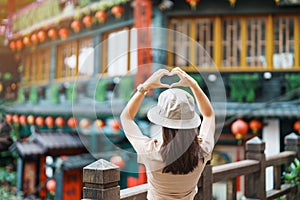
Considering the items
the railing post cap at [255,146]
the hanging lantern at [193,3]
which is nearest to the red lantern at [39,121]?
the hanging lantern at [193,3]

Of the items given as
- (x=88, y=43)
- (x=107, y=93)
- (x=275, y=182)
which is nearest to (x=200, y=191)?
(x=275, y=182)

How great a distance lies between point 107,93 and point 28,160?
3.24 m

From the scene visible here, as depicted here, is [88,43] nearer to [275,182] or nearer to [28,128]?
[28,128]

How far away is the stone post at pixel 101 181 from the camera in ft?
6.93

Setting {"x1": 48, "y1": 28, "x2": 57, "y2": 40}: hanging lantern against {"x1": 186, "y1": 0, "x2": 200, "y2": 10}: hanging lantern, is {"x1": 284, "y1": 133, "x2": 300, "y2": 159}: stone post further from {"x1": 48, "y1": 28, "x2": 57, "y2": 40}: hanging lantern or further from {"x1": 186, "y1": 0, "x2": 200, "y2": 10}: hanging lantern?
{"x1": 48, "y1": 28, "x2": 57, "y2": 40}: hanging lantern

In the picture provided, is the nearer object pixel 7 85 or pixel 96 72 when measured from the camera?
pixel 96 72

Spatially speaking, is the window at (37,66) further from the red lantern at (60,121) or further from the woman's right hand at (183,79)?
the woman's right hand at (183,79)

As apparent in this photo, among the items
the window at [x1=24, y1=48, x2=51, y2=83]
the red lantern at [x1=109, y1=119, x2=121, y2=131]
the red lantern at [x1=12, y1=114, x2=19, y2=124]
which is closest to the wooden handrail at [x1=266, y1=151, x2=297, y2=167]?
the red lantern at [x1=109, y1=119, x2=121, y2=131]

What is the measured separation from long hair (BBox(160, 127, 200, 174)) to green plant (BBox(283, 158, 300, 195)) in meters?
3.14

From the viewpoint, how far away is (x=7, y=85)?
13.2m

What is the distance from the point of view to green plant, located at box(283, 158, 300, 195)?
4.84 meters

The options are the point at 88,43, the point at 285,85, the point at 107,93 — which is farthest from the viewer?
the point at 88,43

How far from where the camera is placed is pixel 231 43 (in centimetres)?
878

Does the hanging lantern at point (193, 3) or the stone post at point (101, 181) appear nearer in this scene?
the stone post at point (101, 181)
